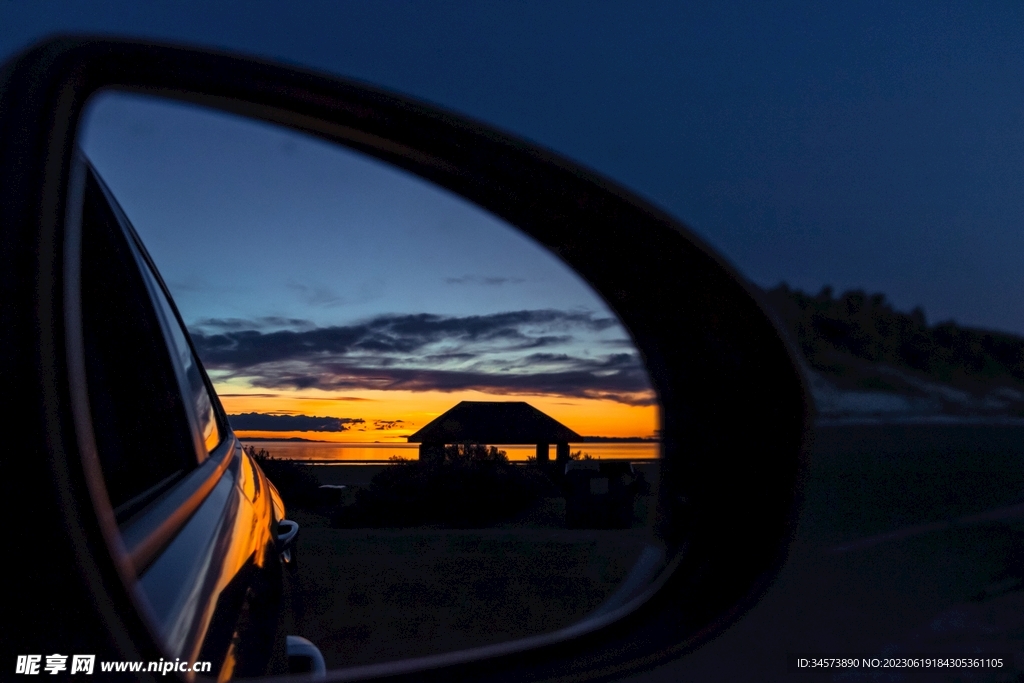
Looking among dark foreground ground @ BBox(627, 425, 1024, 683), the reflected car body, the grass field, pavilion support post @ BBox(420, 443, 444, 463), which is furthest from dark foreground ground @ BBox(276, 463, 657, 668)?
dark foreground ground @ BBox(627, 425, 1024, 683)

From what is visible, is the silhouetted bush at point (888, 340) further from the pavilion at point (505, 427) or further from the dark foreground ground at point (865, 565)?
the pavilion at point (505, 427)

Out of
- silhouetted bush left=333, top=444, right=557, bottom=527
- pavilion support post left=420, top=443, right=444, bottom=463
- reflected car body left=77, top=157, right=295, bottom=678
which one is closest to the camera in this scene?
reflected car body left=77, top=157, right=295, bottom=678

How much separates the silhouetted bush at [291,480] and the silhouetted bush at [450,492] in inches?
25.3

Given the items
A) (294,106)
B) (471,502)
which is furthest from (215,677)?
(471,502)

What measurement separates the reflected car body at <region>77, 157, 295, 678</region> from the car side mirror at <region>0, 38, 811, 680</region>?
128 millimetres

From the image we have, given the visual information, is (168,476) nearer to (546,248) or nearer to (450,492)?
(546,248)

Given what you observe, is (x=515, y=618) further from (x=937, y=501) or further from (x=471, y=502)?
(x=937, y=501)

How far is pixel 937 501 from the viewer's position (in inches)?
87.1

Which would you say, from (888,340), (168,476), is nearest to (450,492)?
(168,476)

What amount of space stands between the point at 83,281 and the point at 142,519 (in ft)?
1.64

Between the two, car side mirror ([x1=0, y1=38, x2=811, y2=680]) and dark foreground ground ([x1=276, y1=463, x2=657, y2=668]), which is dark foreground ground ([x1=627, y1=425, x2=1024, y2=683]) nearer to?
car side mirror ([x1=0, y1=38, x2=811, y2=680])

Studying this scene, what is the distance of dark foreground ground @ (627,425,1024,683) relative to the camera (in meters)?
2.02

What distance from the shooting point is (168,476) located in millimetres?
2121

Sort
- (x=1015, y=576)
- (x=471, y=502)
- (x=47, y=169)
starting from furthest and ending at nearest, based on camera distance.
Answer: (x=471, y=502) < (x=1015, y=576) < (x=47, y=169)
